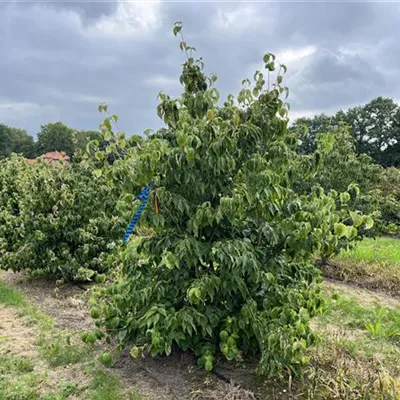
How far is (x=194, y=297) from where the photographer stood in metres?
2.77

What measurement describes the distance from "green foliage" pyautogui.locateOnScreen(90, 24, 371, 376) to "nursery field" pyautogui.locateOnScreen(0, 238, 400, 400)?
0.17 metres

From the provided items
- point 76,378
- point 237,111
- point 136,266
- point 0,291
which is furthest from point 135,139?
point 0,291

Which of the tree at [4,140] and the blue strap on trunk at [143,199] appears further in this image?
the tree at [4,140]

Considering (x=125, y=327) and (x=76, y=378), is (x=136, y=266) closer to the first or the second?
(x=125, y=327)

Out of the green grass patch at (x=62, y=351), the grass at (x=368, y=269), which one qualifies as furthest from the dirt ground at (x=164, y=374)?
the grass at (x=368, y=269)

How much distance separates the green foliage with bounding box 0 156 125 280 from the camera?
570 cm

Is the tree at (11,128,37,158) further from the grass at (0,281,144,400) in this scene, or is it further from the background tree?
the grass at (0,281,144,400)

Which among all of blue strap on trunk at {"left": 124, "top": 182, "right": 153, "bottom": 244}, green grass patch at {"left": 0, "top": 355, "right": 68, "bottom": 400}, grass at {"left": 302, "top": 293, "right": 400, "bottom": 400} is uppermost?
blue strap on trunk at {"left": 124, "top": 182, "right": 153, "bottom": 244}

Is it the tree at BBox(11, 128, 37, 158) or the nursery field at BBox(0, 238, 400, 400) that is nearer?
the nursery field at BBox(0, 238, 400, 400)

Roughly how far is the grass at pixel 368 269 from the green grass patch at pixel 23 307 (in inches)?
178

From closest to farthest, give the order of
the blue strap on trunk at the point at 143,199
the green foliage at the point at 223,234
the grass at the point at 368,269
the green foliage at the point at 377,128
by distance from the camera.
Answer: the green foliage at the point at 223,234, the blue strap on trunk at the point at 143,199, the grass at the point at 368,269, the green foliage at the point at 377,128

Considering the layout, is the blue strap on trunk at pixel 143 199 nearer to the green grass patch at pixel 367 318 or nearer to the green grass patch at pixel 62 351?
the green grass patch at pixel 62 351

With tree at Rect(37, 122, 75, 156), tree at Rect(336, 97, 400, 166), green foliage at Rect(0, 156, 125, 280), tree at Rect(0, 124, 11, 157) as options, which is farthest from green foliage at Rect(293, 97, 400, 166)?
tree at Rect(0, 124, 11, 157)

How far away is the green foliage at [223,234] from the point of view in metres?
2.82
